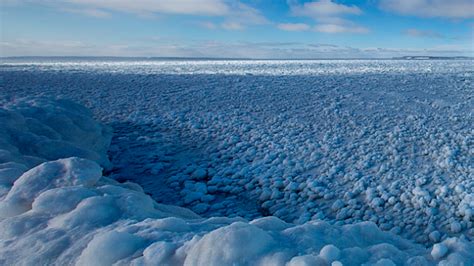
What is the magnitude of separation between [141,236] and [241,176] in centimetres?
320

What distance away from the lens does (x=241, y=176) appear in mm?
5172

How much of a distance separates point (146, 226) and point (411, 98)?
865cm

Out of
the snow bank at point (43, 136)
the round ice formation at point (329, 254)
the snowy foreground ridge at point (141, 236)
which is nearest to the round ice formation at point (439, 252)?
the snowy foreground ridge at point (141, 236)

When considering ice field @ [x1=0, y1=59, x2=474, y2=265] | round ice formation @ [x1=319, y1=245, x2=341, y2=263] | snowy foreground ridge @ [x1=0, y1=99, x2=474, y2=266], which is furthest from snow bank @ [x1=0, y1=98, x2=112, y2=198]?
round ice formation @ [x1=319, y1=245, x2=341, y2=263]

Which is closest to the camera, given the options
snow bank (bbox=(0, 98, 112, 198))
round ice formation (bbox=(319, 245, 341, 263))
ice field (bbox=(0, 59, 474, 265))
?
round ice formation (bbox=(319, 245, 341, 263))

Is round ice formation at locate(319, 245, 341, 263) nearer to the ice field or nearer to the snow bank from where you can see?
the ice field

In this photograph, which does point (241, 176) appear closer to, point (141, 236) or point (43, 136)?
point (43, 136)

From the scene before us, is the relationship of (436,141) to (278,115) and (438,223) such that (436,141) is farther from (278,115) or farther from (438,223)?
(278,115)

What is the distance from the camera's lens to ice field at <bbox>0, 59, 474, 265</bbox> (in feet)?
6.41

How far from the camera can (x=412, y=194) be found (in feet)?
14.1

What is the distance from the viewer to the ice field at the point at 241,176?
1.96 metres

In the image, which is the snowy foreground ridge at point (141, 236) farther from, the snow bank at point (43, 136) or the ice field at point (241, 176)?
the snow bank at point (43, 136)

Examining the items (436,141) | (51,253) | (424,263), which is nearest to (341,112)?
(436,141)

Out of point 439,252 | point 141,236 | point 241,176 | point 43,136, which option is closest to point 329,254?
point 439,252
